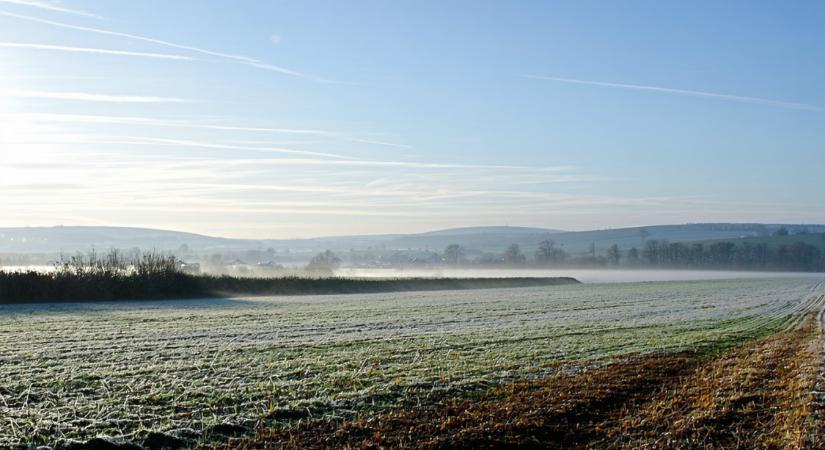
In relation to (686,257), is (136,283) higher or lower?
lower

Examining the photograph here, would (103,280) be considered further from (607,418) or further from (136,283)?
(607,418)

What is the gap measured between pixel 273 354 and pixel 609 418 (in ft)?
33.6

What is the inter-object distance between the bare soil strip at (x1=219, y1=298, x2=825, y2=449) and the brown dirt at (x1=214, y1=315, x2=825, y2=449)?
0.7 inches

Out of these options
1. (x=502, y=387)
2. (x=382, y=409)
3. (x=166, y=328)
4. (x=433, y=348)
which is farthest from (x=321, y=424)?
(x=166, y=328)

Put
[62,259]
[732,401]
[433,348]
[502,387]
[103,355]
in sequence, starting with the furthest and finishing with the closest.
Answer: [62,259], [433,348], [103,355], [502,387], [732,401]

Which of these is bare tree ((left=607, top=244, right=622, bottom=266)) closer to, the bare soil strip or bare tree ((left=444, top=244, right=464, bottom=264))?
bare tree ((left=444, top=244, right=464, bottom=264))

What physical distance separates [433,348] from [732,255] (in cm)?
14387

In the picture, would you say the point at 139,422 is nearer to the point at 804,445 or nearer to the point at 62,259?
the point at 804,445

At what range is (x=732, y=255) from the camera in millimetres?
151000

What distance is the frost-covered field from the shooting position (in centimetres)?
1338

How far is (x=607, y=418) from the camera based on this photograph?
535 inches

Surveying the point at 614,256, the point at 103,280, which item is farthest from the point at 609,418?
the point at 614,256

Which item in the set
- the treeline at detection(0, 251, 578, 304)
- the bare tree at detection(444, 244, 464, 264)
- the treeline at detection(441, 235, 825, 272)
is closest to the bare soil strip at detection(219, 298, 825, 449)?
the treeline at detection(0, 251, 578, 304)

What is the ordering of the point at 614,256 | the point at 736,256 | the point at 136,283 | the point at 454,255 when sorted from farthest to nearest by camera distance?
1. the point at 614,256
2. the point at 454,255
3. the point at 736,256
4. the point at 136,283
